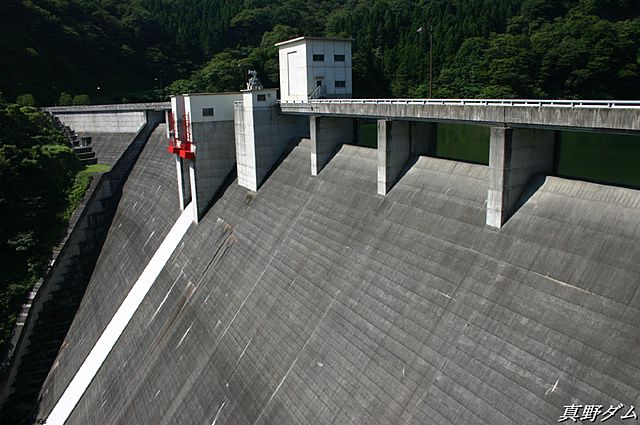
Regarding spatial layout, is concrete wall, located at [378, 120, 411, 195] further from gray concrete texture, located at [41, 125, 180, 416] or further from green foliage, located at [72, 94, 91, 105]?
green foliage, located at [72, 94, 91, 105]

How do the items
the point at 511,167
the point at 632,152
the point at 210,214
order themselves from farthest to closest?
the point at 632,152
the point at 210,214
the point at 511,167

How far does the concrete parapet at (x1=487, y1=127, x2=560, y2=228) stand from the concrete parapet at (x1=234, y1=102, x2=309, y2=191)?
1353 centimetres

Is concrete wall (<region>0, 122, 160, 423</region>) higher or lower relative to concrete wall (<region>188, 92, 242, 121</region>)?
lower

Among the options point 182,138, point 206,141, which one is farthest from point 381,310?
point 182,138

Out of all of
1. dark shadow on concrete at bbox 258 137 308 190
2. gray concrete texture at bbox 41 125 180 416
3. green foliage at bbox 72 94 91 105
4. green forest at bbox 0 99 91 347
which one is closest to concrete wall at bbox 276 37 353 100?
dark shadow on concrete at bbox 258 137 308 190

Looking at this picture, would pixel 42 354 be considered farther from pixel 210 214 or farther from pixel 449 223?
pixel 449 223

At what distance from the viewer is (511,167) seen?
41.3 feet

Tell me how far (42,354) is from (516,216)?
26742 mm

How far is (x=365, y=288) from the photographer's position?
15180 mm

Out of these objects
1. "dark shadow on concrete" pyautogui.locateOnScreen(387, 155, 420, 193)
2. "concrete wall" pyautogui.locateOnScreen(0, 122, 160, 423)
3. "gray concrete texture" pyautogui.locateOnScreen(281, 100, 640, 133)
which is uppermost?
"gray concrete texture" pyautogui.locateOnScreen(281, 100, 640, 133)

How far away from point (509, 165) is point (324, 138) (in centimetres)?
987

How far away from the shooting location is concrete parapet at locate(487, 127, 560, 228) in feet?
41.4

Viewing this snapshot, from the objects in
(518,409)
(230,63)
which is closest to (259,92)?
(518,409)

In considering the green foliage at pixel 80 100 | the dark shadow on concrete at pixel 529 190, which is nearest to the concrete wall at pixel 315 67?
the dark shadow on concrete at pixel 529 190
